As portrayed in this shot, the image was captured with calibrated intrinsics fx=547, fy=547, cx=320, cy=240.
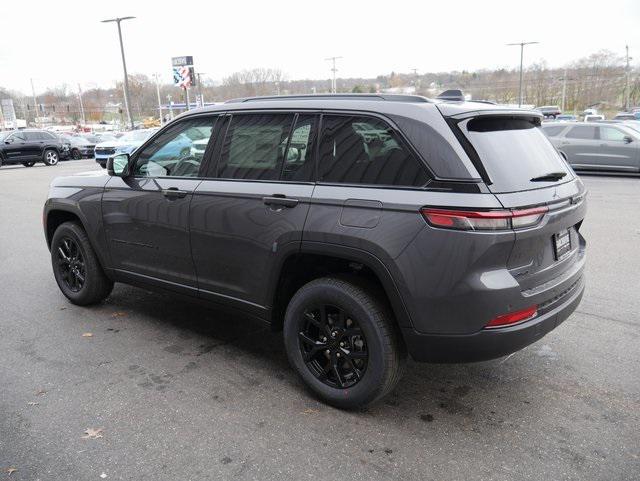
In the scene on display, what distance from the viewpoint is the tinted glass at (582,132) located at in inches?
630

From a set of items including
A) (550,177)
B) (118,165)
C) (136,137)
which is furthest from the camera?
(136,137)

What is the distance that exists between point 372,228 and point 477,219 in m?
0.56

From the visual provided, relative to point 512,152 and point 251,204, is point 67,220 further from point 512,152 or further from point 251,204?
point 512,152

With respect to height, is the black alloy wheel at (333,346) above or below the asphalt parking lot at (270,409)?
above

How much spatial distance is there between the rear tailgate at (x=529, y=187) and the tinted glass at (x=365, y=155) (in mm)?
315

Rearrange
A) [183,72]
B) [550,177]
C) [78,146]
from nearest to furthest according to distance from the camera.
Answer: [550,177] < [78,146] < [183,72]

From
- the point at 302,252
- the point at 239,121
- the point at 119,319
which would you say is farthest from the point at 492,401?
the point at 119,319

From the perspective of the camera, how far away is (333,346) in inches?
130

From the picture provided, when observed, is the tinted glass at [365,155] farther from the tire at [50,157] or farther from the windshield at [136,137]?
the tire at [50,157]

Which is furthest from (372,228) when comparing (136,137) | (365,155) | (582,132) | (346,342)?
(136,137)

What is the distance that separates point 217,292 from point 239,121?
4.01 ft

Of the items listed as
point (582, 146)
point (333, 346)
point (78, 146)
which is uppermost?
point (78, 146)

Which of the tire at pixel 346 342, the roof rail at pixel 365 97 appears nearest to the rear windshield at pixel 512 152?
the roof rail at pixel 365 97

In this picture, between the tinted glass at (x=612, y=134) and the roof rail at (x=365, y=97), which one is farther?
the tinted glass at (x=612, y=134)
